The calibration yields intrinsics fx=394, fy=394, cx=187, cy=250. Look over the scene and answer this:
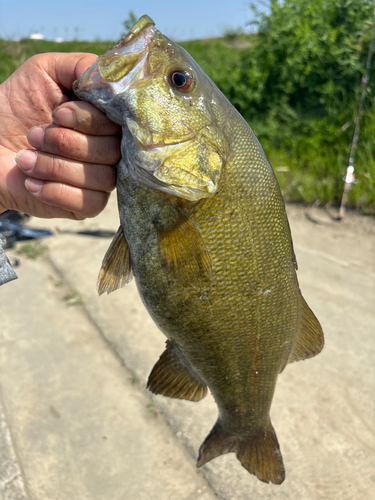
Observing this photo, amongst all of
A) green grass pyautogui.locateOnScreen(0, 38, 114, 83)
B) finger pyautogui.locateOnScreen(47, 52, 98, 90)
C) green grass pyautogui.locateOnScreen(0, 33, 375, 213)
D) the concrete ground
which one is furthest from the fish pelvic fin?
green grass pyautogui.locateOnScreen(0, 38, 114, 83)

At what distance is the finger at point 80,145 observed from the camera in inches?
52.8

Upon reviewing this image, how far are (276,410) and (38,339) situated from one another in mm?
2044

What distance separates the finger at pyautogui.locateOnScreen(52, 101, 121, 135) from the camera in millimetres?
1292

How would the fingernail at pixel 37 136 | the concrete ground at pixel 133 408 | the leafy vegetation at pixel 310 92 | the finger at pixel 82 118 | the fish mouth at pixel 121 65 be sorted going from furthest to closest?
the leafy vegetation at pixel 310 92
the concrete ground at pixel 133 408
the fingernail at pixel 37 136
the finger at pixel 82 118
the fish mouth at pixel 121 65

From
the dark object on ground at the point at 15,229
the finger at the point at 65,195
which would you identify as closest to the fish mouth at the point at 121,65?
the finger at the point at 65,195

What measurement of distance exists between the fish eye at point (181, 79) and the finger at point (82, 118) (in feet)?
0.87

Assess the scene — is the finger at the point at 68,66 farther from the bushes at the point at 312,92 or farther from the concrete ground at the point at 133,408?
the bushes at the point at 312,92

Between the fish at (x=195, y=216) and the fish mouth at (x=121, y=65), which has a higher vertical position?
the fish mouth at (x=121, y=65)

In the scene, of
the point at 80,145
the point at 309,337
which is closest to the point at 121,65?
the point at 80,145

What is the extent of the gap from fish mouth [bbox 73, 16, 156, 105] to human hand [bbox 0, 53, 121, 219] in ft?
0.44

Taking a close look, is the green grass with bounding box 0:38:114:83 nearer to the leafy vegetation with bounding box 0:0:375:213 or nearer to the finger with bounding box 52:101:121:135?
the leafy vegetation with bounding box 0:0:375:213

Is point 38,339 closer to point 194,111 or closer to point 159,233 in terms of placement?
point 159,233

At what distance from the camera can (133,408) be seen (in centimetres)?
279

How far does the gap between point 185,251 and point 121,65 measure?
1.91ft
